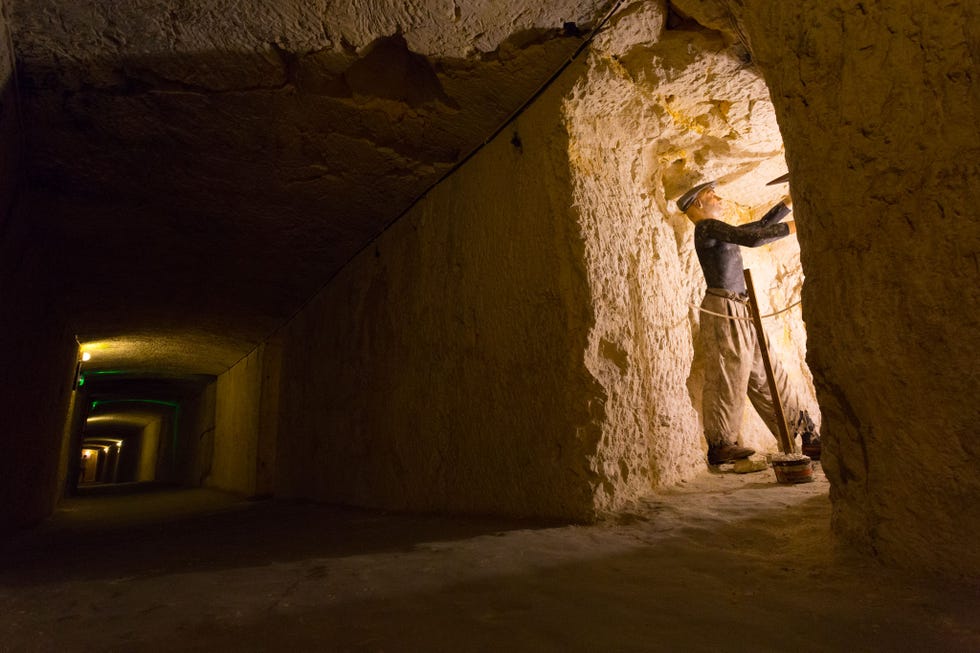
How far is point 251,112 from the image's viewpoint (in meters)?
2.58

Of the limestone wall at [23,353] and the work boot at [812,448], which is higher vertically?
the limestone wall at [23,353]

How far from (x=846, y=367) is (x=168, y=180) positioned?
3.45 metres

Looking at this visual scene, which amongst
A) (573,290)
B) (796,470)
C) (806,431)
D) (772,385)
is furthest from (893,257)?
(806,431)

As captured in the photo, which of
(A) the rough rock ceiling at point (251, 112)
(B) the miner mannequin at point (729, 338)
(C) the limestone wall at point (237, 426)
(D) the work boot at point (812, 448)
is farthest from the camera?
(C) the limestone wall at point (237, 426)

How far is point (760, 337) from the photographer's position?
2947 millimetres

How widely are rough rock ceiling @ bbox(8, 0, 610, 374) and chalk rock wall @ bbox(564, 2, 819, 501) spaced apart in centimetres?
30

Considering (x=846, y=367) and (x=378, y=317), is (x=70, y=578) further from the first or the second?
(x=846, y=367)

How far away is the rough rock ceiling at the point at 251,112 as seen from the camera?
82.2 inches

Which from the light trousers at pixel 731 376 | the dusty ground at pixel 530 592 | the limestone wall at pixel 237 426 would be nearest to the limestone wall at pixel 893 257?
the dusty ground at pixel 530 592

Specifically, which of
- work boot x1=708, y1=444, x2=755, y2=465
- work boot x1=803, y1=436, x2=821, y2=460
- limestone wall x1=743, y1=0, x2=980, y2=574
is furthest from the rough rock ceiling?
work boot x1=803, y1=436, x2=821, y2=460

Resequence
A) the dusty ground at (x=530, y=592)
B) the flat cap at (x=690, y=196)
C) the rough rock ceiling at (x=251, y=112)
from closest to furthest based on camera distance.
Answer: the dusty ground at (x=530, y=592) < the rough rock ceiling at (x=251, y=112) < the flat cap at (x=690, y=196)

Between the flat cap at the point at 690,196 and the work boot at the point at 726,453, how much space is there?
5.07 feet

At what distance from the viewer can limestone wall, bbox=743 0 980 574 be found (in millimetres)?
1187

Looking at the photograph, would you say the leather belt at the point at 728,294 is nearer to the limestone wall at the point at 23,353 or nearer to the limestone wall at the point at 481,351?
the limestone wall at the point at 481,351
